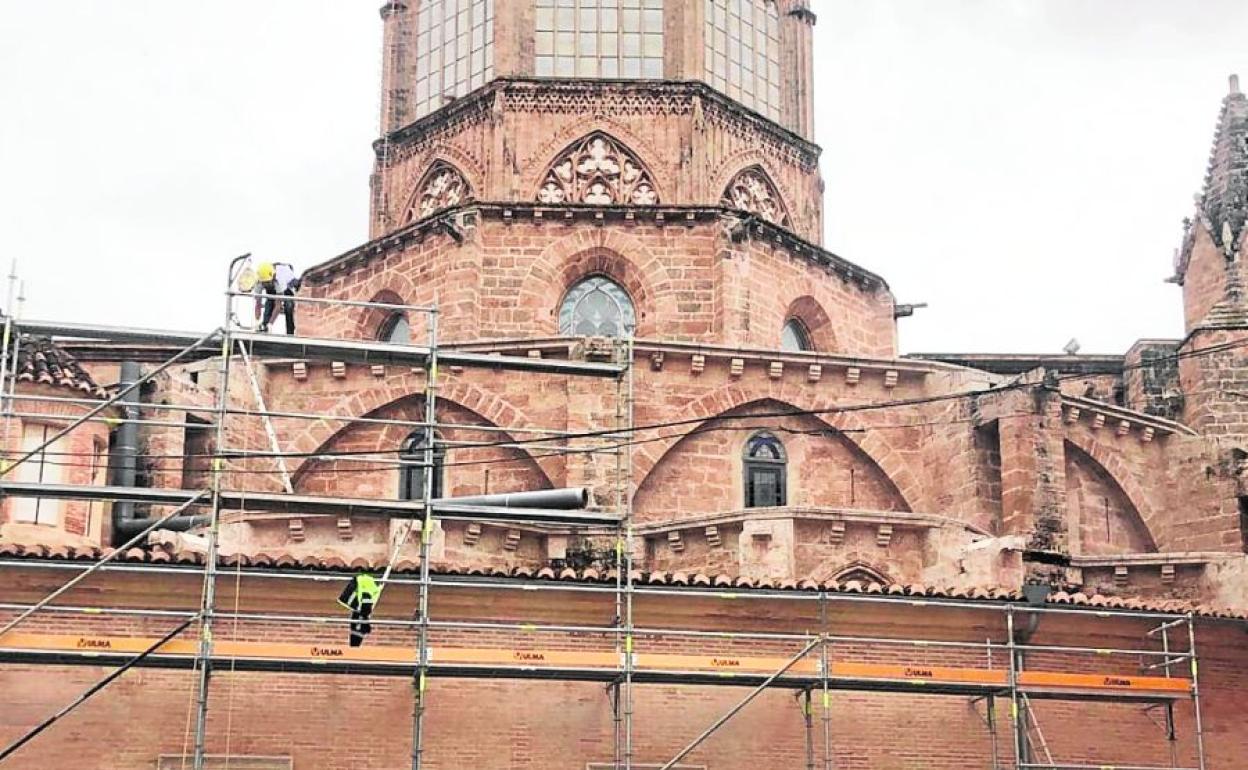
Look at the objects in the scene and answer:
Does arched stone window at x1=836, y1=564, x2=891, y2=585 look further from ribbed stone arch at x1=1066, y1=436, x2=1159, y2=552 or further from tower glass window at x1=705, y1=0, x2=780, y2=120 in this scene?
tower glass window at x1=705, y1=0, x2=780, y2=120

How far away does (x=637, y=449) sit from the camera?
28359 millimetres

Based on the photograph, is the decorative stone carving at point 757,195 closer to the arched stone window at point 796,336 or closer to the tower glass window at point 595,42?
the arched stone window at point 796,336

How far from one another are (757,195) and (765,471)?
8045 mm

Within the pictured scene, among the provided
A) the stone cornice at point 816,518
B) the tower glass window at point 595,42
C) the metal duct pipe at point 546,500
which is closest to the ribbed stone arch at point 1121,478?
the stone cornice at point 816,518

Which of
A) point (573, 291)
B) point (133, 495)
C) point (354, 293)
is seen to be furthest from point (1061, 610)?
point (354, 293)

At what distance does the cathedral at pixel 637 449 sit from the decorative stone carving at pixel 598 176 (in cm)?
5

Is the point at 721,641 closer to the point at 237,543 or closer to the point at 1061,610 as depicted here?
the point at 1061,610

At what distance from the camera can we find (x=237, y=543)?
2458 cm

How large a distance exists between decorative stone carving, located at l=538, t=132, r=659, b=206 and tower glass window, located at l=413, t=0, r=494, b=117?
2235mm

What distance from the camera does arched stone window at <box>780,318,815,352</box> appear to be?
3403 centimetres

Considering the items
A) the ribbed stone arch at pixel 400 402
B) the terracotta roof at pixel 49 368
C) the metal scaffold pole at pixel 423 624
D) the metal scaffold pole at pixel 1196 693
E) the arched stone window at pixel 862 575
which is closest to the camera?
the metal scaffold pole at pixel 423 624

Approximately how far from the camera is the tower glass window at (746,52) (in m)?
35.8

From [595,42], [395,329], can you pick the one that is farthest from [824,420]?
[595,42]

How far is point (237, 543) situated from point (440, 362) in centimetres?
574
